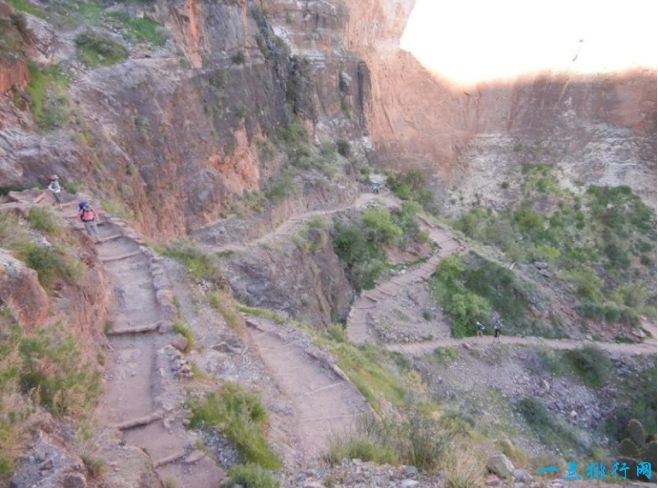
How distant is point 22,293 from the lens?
565cm

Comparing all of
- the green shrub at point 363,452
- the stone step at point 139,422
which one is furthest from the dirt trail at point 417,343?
the stone step at point 139,422

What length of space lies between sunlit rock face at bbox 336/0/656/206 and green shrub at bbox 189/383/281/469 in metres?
27.0

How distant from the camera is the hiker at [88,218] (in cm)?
990

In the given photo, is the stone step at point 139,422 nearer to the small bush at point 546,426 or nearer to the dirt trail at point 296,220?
the dirt trail at point 296,220

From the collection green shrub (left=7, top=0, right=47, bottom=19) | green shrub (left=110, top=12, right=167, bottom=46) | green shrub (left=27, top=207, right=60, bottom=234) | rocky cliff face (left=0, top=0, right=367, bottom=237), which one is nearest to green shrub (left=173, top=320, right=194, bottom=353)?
green shrub (left=27, top=207, right=60, bottom=234)

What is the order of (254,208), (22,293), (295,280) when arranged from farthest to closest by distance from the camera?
(254,208), (295,280), (22,293)

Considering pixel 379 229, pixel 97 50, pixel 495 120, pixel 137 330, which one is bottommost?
pixel 379 229

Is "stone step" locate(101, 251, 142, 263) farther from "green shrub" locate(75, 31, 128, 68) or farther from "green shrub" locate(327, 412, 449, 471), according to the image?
"green shrub" locate(75, 31, 128, 68)

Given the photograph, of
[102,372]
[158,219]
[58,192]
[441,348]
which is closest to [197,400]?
[102,372]

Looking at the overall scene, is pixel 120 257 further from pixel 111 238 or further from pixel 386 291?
pixel 386 291

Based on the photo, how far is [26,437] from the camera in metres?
4.09

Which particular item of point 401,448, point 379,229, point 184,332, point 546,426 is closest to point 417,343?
point 546,426

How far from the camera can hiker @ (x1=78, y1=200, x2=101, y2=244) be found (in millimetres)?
9898

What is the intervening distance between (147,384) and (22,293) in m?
2.05
